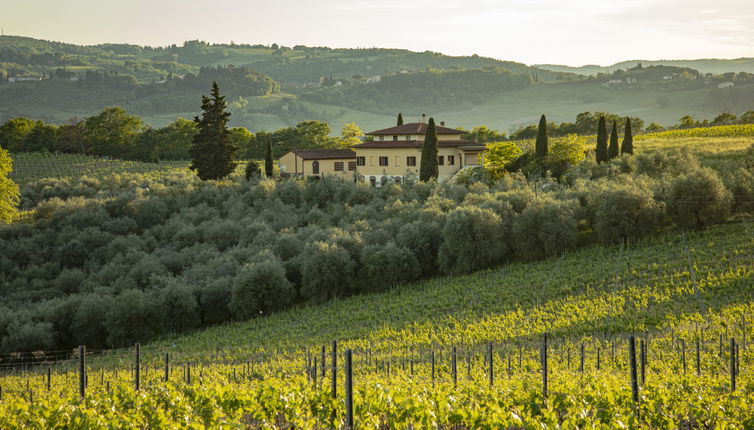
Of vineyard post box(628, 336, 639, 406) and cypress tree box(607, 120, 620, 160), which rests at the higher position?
cypress tree box(607, 120, 620, 160)

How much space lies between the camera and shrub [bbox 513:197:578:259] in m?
46.1

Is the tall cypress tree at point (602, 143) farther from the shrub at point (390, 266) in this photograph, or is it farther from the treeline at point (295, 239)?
the shrub at point (390, 266)

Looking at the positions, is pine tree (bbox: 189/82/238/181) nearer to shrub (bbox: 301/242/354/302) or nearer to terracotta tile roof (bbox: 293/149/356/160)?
terracotta tile roof (bbox: 293/149/356/160)

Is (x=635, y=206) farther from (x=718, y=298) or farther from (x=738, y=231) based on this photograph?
(x=718, y=298)

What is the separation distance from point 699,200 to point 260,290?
95.6 feet

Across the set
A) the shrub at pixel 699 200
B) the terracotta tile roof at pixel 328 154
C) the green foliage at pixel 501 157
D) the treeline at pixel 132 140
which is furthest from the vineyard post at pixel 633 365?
the treeline at pixel 132 140

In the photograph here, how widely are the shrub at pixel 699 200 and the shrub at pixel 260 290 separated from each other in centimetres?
2631

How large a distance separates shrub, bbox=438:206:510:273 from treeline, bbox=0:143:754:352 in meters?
0.09

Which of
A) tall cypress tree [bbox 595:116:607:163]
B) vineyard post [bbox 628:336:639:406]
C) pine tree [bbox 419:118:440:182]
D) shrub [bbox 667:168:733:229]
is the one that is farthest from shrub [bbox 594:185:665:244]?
vineyard post [bbox 628:336:639:406]

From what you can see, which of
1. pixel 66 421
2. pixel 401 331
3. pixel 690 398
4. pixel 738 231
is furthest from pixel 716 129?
pixel 66 421

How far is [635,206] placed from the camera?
44.7m

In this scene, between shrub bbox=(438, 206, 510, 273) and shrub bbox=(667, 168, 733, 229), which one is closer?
shrub bbox=(667, 168, 733, 229)

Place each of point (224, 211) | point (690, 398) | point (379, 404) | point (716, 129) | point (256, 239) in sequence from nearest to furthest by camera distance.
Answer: point (379, 404)
point (690, 398)
point (256, 239)
point (224, 211)
point (716, 129)

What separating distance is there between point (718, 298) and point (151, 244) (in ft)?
149
